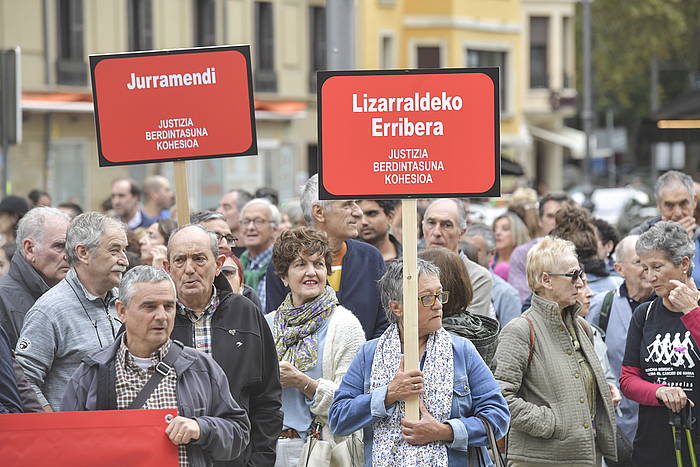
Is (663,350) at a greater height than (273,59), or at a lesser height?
lesser

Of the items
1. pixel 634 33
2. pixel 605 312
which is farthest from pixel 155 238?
pixel 634 33

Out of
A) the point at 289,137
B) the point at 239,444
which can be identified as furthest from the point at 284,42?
the point at 239,444

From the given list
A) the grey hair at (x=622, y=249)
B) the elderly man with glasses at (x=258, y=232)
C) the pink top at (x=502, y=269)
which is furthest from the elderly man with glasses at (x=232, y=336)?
the pink top at (x=502, y=269)

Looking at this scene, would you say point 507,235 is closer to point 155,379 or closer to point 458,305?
point 458,305

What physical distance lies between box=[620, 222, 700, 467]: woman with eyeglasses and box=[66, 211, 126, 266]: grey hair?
2.98 meters

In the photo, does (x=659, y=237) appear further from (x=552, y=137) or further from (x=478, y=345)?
(x=552, y=137)

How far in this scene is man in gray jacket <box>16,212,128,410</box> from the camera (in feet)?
22.2

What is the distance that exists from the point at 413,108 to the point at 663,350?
2.15 meters

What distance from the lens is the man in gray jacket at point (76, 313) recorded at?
22.2 ft

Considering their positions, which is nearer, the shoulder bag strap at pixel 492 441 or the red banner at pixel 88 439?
the red banner at pixel 88 439

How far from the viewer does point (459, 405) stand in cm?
640

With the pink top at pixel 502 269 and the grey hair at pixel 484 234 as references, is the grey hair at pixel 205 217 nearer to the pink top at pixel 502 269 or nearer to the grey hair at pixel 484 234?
the grey hair at pixel 484 234

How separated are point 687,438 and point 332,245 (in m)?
2.36

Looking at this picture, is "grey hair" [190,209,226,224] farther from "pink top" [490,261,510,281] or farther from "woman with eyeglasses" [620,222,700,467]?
"pink top" [490,261,510,281]
